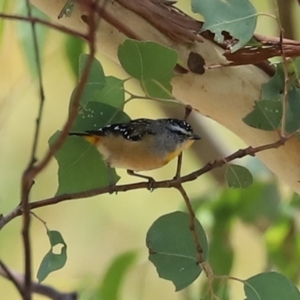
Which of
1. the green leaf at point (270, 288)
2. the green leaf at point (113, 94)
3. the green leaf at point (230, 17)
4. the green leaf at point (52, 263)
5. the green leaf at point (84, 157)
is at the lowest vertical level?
the green leaf at point (52, 263)

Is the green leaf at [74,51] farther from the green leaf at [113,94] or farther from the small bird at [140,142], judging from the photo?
the green leaf at [113,94]

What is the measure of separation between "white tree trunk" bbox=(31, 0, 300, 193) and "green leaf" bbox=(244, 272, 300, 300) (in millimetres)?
103

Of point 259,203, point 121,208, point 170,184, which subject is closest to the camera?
point 170,184

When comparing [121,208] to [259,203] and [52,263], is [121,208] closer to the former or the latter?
[259,203]

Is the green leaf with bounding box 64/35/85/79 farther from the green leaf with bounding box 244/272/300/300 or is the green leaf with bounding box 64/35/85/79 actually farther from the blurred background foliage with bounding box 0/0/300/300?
the green leaf with bounding box 244/272/300/300

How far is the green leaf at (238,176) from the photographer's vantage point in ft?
1.88

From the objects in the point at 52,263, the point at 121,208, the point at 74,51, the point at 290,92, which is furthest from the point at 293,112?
the point at 121,208

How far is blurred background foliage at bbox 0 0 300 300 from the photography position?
2.86 feet

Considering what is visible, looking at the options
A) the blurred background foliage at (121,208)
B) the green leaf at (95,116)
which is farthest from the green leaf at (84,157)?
the blurred background foliage at (121,208)

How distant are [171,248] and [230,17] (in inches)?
8.0

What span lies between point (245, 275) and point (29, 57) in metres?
0.75

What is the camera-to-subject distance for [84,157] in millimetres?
575

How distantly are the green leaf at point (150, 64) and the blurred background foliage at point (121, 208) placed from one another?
278 mm

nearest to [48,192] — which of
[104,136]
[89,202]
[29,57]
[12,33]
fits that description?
[89,202]
